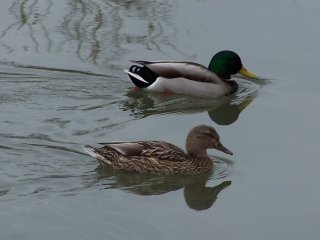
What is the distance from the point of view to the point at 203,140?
8.80 metres

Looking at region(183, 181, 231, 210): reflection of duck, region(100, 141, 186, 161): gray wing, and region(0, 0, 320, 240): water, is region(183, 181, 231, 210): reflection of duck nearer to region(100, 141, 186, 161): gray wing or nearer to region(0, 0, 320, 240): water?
region(0, 0, 320, 240): water

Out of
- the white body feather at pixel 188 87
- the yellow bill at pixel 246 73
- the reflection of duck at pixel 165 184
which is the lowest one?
the reflection of duck at pixel 165 184

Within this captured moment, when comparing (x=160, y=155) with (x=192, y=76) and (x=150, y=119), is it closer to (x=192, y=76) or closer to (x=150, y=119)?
(x=150, y=119)

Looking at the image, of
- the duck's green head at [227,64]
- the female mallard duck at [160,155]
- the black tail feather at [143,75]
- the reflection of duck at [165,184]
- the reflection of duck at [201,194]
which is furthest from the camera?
the duck's green head at [227,64]

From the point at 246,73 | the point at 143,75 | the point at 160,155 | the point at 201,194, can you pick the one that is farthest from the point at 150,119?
the point at 201,194

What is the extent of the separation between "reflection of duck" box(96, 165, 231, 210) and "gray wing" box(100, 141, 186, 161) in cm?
17

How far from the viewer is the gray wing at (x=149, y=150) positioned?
8.62 meters

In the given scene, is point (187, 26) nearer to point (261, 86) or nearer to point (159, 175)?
point (261, 86)

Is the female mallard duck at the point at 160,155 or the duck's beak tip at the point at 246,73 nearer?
the female mallard duck at the point at 160,155

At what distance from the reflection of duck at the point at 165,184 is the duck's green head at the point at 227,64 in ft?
9.69

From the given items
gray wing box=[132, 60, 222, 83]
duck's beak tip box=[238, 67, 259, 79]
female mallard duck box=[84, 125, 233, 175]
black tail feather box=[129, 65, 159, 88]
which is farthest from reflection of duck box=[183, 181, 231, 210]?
duck's beak tip box=[238, 67, 259, 79]

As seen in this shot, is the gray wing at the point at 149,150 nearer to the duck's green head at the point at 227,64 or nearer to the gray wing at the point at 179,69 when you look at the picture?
the gray wing at the point at 179,69

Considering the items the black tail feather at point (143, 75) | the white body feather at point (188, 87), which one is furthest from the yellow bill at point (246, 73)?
the black tail feather at point (143, 75)

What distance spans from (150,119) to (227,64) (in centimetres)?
175
